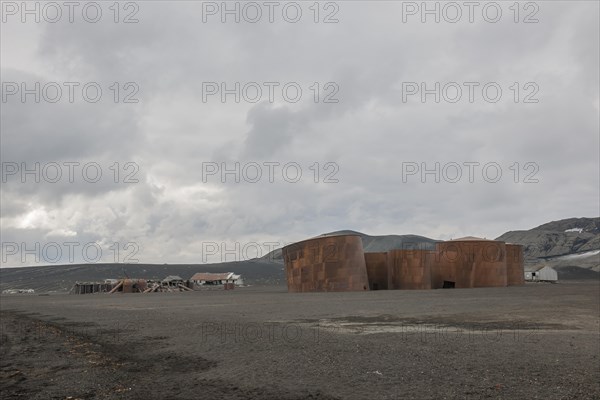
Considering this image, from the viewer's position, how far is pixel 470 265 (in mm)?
61594

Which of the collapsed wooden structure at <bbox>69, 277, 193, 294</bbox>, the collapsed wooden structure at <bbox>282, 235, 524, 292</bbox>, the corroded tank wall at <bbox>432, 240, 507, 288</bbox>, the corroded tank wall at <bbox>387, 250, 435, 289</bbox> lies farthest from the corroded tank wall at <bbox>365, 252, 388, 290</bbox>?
the collapsed wooden structure at <bbox>69, 277, 193, 294</bbox>

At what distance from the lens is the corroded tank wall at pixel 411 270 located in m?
57.3

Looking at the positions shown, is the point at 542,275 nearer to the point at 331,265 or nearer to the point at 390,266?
the point at 390,266

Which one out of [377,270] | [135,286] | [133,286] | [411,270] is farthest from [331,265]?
[133,286]

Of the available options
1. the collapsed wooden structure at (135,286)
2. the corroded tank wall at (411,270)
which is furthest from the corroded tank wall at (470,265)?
the collapsed wooden structure at (135,286)

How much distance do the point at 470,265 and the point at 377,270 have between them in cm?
1051

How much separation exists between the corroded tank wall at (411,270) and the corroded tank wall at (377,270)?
2.54m

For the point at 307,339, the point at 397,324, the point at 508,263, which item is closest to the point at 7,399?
the point at 307,339

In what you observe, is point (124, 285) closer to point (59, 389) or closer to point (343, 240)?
point (343, 240)

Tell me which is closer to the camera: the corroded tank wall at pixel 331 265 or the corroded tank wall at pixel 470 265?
the corroded tank wall at pixel 331 265

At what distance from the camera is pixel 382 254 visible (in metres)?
63.3

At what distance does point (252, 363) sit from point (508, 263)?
217 feet

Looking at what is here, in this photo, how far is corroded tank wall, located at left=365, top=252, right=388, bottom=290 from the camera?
61812 mm

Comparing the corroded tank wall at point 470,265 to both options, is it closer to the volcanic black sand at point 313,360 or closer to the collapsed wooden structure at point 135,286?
the volcanic black sand at point 313,360
